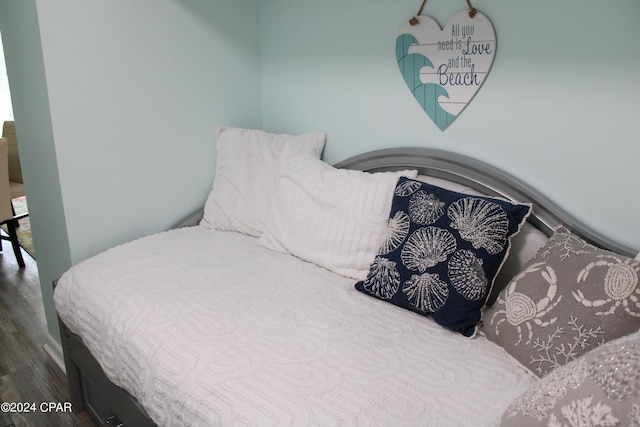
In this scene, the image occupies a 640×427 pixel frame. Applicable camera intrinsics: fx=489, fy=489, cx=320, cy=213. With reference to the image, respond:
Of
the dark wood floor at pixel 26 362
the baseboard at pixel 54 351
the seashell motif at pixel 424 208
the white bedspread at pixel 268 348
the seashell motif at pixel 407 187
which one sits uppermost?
the seashell motif at pixel 407 187

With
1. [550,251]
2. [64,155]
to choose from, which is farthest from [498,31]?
[64,155]

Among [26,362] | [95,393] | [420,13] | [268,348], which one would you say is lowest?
[26,362]

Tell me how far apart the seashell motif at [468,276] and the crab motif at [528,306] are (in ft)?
0.23

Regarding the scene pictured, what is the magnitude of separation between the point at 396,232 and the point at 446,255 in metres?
0.19

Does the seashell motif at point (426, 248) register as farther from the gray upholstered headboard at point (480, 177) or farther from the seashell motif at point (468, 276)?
the gray upholstered headboard at point (480, 177)

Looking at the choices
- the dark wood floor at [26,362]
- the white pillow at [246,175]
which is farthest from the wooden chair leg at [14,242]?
the white pillow at [246,175]

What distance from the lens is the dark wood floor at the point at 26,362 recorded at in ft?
6.07

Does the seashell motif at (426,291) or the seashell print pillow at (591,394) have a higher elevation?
the seashell print pillow at (591,394)

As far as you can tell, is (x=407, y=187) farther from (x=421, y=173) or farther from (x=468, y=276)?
(x=468, y=276)

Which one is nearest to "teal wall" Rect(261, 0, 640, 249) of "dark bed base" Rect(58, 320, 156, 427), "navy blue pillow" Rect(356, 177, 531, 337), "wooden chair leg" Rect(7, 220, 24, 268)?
"navy blue pillow" Rect(356, 177, 531, 337)

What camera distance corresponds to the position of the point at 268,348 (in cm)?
125

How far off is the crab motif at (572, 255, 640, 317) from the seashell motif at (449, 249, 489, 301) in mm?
247

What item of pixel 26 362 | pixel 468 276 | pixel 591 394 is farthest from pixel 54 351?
pixel 591 394

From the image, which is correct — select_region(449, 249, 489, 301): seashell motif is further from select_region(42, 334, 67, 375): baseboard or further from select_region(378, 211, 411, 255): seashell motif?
select_region(42, 334, 67, 375): baseboard
